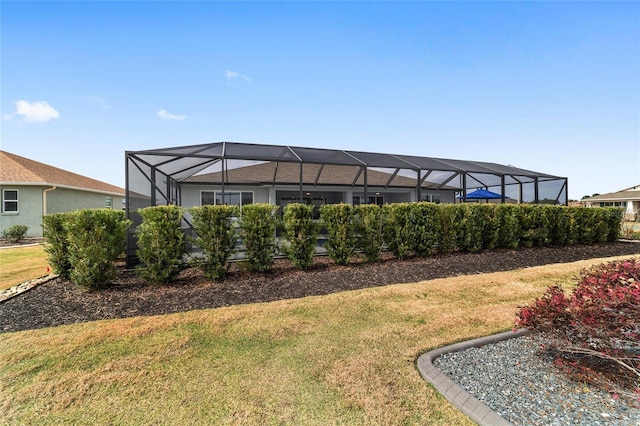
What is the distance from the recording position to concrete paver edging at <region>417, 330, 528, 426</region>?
205 cm

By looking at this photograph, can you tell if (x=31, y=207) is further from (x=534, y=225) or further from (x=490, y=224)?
(x=534, y=225)

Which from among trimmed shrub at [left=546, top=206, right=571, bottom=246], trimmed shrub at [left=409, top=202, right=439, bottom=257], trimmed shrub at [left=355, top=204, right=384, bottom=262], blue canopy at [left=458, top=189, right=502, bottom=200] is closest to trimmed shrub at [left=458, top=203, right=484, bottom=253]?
trimmed shrub at [left=409, top=202, right=439, bottom=257]

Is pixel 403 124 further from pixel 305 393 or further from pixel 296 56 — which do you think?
pixel 305 393

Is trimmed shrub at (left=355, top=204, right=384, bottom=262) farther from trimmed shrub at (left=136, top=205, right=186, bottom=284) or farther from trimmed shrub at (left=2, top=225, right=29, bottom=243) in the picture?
trimmed shrub at (left=2, top=225, right=29, bottom=243)

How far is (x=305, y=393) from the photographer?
2387 millimetres

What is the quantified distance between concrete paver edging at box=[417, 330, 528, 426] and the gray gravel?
2.4 inches

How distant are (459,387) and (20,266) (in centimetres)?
1154

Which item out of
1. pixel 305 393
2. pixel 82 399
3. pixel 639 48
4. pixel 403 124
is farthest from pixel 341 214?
pixel 639 48

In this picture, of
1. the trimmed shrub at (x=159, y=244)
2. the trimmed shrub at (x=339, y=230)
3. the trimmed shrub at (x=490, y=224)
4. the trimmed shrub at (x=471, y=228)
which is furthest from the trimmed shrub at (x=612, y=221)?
the trimmed shrub at (x=159, y=244)

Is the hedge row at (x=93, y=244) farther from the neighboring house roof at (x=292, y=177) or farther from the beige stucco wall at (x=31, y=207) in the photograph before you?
the beige stucco wall at (x=31, y=207)

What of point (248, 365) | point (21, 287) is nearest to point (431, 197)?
point (248, 365)

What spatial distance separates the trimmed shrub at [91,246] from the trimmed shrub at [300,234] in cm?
351

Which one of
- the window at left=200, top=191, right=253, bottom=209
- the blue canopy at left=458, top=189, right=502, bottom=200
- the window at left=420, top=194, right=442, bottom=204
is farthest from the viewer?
the window at left=420, top=194, right=442, bottom=204

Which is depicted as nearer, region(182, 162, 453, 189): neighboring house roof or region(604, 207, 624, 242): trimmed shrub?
region(604, 207, 624, 242): trimmed shrub
